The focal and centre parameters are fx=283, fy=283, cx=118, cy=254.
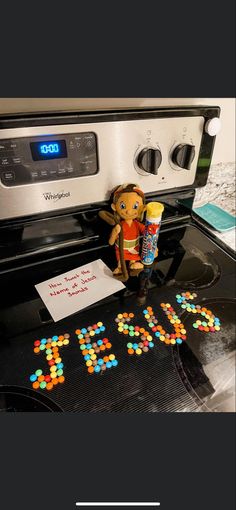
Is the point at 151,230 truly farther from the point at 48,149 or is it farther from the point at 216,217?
the point at 216,217

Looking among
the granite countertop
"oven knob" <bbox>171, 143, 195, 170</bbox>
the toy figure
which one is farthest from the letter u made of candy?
the granite countertop

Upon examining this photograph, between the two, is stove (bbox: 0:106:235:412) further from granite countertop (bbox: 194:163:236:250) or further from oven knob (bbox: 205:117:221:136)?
granite countertop (bbox: 194:163:236:250)

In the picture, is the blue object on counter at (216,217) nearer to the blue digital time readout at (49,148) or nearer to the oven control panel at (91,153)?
the oven control panel at (91,153)

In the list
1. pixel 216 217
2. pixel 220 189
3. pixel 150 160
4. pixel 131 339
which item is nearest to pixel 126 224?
pixel 150 160

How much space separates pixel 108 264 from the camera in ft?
2.27

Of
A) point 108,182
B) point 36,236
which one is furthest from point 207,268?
point 36,236

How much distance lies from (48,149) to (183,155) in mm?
318

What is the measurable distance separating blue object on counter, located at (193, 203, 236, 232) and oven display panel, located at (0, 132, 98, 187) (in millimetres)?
466

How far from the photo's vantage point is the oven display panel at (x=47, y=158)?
543 millimetres

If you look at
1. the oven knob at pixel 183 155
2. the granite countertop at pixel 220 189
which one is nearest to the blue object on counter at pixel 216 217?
the granite countertop at pixel 220 189

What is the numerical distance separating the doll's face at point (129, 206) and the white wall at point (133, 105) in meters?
0.21

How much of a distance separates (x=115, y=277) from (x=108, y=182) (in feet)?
0.72

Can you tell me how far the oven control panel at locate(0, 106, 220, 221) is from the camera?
1.80 feet

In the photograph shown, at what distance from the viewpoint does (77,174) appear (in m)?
0.61
